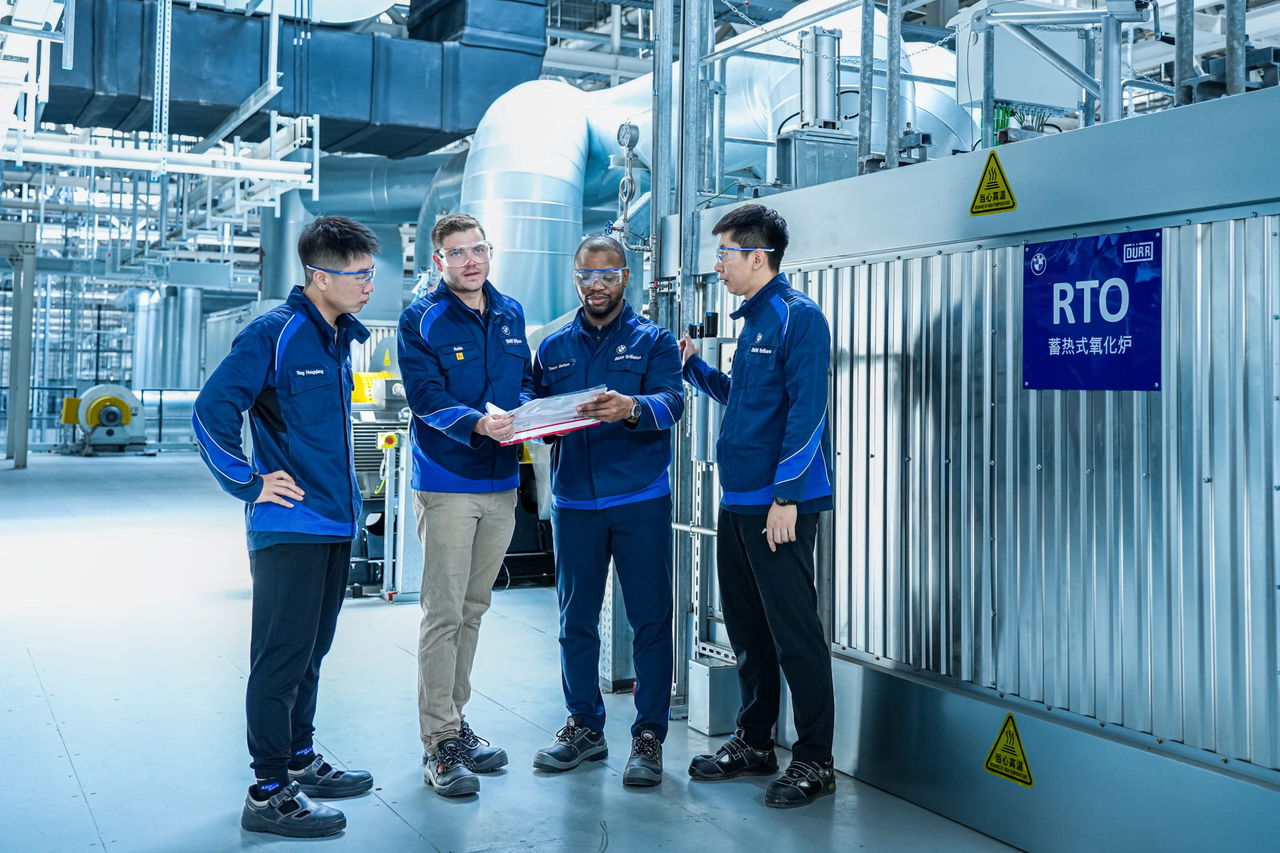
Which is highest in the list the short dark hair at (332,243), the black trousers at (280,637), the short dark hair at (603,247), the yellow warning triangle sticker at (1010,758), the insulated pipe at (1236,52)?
the insulated pipe at (1236,52)

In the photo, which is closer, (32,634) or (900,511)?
(900,511)

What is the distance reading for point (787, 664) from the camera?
124 inches

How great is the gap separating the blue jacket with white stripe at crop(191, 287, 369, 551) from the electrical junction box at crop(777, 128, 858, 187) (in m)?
1.76

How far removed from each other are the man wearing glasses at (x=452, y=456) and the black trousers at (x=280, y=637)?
0.37m

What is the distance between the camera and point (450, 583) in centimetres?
323

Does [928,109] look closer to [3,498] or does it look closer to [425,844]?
[425,844]

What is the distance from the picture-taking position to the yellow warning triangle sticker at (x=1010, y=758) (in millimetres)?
2855

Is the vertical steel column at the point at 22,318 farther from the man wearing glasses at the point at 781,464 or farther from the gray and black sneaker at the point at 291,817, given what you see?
the man wearing glasses at the point at 781,464

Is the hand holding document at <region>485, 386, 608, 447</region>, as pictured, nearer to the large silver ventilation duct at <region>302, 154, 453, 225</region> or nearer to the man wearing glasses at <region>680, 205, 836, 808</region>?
the man wearing glasses at <region>680, 205, 836, 808</region>

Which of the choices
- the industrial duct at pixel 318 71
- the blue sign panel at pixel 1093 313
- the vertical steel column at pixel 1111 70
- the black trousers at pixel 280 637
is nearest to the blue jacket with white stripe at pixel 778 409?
the blue sign panel at pixel 1093 313

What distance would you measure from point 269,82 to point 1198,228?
601 cm

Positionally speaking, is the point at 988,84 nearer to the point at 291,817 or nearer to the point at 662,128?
the point at 662,128

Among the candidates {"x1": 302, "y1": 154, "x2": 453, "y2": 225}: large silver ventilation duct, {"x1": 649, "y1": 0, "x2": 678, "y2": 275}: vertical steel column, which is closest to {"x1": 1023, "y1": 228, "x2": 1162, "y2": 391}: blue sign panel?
{"x1": 649, "y1": 0, "x2": 678, "y2": 275}: vertical steel column

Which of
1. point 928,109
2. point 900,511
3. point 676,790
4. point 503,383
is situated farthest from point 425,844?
point 928,109
